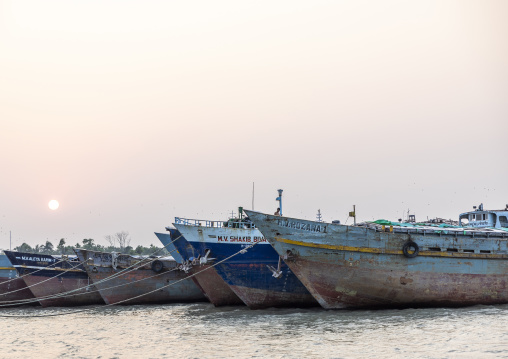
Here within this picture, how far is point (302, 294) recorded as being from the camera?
26969mm

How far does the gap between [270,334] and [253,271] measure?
6866mm

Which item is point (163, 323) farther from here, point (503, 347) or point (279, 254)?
point (503, 347)

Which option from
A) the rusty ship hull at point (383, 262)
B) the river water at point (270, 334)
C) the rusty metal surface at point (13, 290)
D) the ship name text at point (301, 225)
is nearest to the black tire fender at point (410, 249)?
the rusty ship hull at point (383, 262)

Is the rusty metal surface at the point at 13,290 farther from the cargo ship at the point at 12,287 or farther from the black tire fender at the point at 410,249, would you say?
the black tire fender at the point at 410,249

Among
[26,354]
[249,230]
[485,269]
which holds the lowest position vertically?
[26,354]

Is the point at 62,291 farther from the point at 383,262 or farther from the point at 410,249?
the point at 410,249

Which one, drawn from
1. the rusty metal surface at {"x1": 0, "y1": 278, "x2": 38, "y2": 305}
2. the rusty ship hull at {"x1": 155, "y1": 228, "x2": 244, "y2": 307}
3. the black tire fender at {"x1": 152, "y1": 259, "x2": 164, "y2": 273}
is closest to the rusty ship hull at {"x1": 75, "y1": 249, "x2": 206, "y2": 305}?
the black tire fender at {"x1": 152, "y1": 259, "x2": 164, "y2": 273}

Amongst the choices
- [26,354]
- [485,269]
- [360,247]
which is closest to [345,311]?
[360,247]

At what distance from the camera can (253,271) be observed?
87.8ft

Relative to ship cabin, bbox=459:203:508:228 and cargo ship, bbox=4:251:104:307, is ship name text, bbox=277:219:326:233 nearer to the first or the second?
ship cabin, bbox=459:203:508:228

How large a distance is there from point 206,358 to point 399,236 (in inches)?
412

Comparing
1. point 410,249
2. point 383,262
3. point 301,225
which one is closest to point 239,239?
point 301,225

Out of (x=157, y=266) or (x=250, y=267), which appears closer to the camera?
(x=250, y=267)

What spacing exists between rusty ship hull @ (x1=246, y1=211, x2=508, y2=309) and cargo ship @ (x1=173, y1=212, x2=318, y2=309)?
242cm
